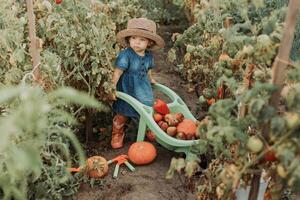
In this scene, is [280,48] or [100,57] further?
[100,57]

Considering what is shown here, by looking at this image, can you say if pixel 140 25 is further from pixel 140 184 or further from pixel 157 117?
pixel 140 184

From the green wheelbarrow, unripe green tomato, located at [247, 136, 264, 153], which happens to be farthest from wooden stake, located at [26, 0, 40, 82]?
unripe green tomato, located at [247, 136, 264, 153]

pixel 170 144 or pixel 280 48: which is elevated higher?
pixel 280 48

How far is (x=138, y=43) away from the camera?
3182 mm

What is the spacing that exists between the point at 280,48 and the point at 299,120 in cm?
32

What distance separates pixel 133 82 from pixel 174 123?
42 centimetres

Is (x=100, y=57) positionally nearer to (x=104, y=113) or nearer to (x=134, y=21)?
(x=134, y=21)

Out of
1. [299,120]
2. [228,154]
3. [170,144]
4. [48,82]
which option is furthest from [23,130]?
[170,144]

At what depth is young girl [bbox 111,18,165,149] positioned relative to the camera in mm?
3154

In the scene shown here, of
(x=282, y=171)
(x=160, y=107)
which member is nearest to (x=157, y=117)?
(x=160, y=107)

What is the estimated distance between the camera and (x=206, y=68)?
3.52m

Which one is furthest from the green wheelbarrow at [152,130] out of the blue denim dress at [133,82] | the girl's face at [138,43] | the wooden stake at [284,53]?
the wooden stake at [284,53]

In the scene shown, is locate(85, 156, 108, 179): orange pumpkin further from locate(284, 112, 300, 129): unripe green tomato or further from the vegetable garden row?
locate(284, 112, 300, 129): unripe green tomato

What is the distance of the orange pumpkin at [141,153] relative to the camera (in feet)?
10.1
